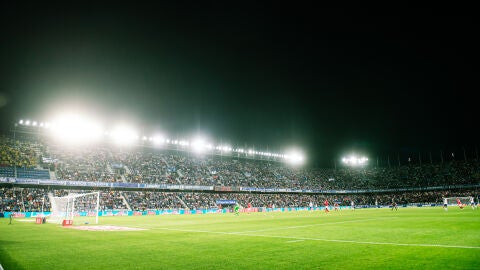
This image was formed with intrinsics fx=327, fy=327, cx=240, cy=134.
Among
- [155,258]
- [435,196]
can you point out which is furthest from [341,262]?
[435,196]

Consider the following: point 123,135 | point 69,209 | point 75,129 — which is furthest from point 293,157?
point 69,209

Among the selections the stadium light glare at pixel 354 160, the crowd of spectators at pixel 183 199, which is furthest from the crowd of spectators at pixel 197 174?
the stadium light glare at pixel 354 160

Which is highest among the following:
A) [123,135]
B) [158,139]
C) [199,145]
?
[123,135]

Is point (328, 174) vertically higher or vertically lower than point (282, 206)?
higher

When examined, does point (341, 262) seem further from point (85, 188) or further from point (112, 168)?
point (112, 168)

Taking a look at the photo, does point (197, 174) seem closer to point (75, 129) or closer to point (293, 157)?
point (75, 129)

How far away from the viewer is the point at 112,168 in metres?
62.4

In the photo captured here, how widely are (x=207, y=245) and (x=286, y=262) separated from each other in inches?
190

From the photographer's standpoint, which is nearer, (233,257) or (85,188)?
(233,257)

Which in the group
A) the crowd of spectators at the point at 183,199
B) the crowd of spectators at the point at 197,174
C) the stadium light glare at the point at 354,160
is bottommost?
the crowd of spectators at the point at 183,199

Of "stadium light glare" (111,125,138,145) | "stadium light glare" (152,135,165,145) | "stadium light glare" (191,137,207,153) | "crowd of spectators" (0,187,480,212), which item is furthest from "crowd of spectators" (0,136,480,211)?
"stadium light glare" (152,135,165,145)

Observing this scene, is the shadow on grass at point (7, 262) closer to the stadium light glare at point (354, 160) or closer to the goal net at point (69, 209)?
the goal net at point (69, 209)

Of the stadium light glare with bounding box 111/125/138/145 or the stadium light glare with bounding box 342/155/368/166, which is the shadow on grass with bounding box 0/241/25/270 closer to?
the stadium light glare with bounding box 111/125/138/145

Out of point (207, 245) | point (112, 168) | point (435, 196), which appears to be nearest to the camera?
point (207, 245)
